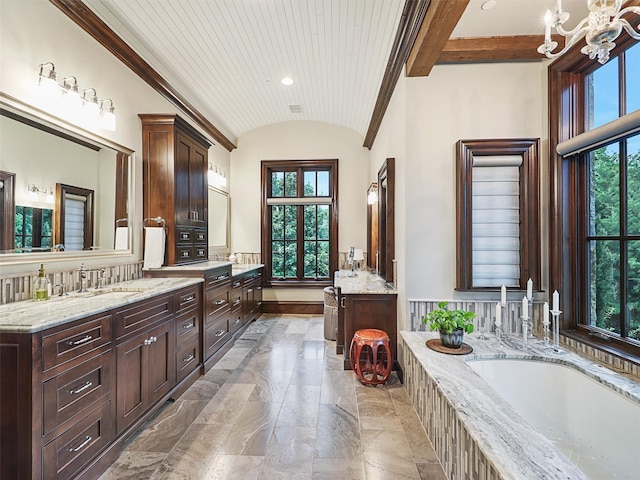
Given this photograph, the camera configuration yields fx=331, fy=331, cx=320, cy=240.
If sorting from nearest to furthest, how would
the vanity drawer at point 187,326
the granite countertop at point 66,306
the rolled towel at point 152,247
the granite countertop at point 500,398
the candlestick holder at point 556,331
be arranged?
the granite countertop at point 500,398
the granite countertop at point 66,306
the candlestick holder at point 556,331
the vanity drawer at point 187,326
the rolled towel at point 152,247

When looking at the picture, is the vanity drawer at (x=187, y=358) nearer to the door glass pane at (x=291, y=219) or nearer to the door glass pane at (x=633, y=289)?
the door glass pane at (x=291, y=219)

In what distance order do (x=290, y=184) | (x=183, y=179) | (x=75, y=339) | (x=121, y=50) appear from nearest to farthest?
1. (x=75, y=339)
2. (x=121, y=50)
3. (x=183, y=179)
4. (x=290, y=184)

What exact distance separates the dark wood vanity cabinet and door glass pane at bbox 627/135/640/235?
334cm

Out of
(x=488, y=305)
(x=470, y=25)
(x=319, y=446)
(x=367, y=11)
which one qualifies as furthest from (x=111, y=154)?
(x=488, y=305)

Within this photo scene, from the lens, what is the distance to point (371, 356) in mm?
3182

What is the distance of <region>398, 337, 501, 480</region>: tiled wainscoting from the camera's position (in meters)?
1.45

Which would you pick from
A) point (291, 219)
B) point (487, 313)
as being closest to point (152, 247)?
point (291, 219)

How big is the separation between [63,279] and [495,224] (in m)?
3.46

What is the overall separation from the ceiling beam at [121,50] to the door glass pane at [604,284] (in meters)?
4.26

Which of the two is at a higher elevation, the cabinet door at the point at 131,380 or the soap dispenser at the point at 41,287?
the soap dispenser at the point at 41,287

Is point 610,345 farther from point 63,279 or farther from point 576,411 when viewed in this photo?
point 63,279

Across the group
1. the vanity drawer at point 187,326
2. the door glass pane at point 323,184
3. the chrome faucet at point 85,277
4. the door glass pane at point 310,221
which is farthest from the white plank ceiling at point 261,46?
the vanity drawer at point 187,326

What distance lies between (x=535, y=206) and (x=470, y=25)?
1.54 metres

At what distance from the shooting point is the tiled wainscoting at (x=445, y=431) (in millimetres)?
1450
